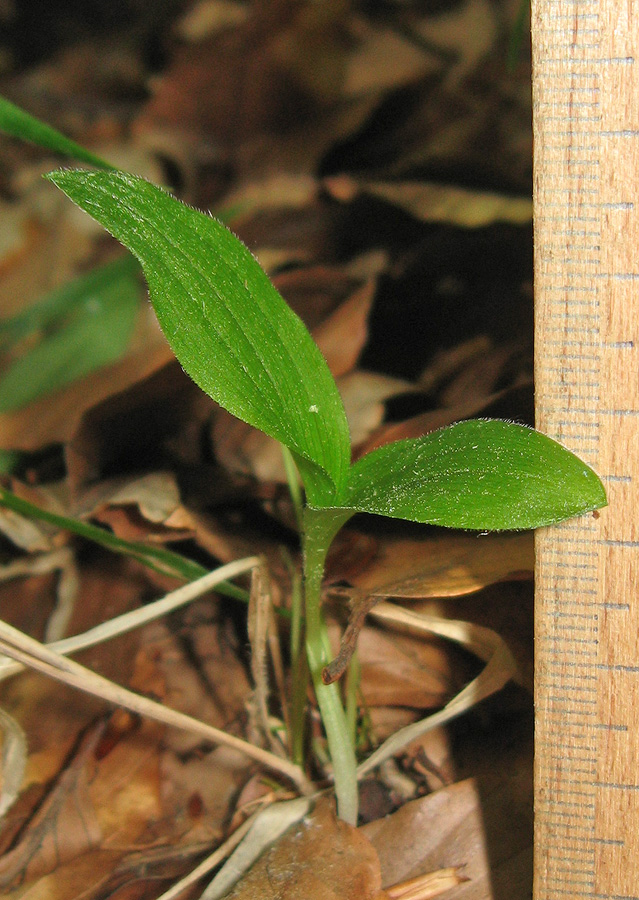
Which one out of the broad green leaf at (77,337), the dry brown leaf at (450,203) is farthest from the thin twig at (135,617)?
the dry brown leaf at (450,203)

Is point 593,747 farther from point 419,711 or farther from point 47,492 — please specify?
point 47,492

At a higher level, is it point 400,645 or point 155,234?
point 155,234

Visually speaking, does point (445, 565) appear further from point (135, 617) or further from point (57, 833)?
point (57, 833)

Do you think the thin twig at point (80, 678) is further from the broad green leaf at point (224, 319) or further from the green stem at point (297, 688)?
the broad green leaf at point (224, 319)

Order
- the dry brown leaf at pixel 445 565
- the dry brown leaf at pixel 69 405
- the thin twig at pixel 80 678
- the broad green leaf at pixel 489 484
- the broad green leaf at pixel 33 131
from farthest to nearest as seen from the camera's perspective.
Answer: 1. the dry brown leaf at pixel 69 405
2. the broad green leaf at pixel 33 131
3. the dry brown leaf at pixel 445 565
4. the thin twig at pixel 80 678
5. the broad green leaf at pixel 489 484

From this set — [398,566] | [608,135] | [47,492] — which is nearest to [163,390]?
[47,492]
